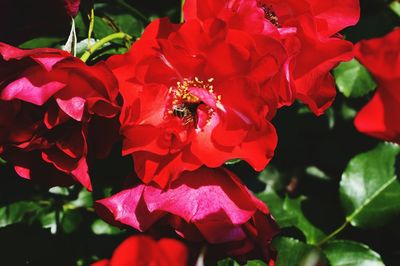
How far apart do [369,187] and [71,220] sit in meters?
0.64

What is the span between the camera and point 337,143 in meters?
1.42

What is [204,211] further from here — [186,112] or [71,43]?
[71,43]

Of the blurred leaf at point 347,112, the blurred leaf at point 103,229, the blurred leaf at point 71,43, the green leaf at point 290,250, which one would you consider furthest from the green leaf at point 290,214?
the blurred leaf at point 71,43

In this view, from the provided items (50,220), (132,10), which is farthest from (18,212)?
(132,10)

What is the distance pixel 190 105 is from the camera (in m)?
0.91

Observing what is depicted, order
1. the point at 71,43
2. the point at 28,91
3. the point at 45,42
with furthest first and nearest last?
1. the point at 45,42
2. the point at 71,43
3. the point at 28,91

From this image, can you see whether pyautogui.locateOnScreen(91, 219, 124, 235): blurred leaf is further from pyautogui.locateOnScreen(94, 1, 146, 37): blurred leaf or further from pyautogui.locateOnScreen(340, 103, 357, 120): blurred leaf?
pyautogui.locateOnScreen(340, 103, 357, 120): blurred leaf

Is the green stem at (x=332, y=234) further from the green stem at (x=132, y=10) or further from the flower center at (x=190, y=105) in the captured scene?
the green stem at (x=132, y=10)

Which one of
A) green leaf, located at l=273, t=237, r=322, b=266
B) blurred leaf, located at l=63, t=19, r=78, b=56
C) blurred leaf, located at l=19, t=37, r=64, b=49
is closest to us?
blurred leaf, located at l=63, t=19, r=78, b=56

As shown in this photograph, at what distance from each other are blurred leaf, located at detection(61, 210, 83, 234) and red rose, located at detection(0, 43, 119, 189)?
0.44 m

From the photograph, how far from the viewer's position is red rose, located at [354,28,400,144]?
614mm

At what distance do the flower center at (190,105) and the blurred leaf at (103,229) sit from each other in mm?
493

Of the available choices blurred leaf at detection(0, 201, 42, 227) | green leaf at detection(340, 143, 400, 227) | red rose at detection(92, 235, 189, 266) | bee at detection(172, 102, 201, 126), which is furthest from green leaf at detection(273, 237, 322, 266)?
blurred leaf at detection(0, 201, 42, 227)

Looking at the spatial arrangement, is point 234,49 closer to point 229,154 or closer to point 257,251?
point 229,154
